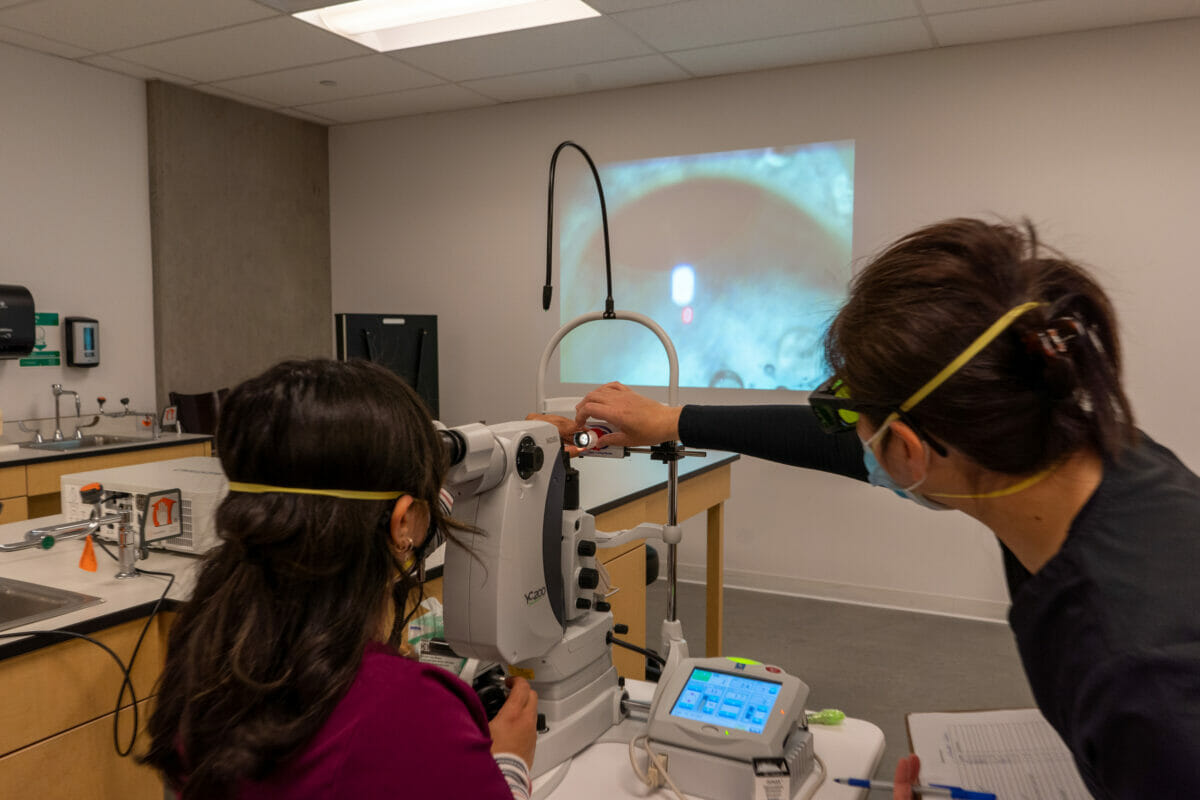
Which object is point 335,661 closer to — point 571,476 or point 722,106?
point 571,476

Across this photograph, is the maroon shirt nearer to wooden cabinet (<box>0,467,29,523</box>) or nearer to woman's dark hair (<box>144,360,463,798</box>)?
woman's dark hair (<box>144,360,463,798</box>)

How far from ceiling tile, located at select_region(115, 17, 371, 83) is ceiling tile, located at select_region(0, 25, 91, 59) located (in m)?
0.19

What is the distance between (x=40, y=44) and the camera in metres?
3.73

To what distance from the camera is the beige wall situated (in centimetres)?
439

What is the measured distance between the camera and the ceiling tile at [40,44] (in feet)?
11.8

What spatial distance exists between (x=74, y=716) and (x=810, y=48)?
3.60 meters

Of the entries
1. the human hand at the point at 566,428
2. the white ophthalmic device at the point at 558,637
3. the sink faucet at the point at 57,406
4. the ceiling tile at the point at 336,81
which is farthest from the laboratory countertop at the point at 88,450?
the white ophthalmic device at the point at 558,637

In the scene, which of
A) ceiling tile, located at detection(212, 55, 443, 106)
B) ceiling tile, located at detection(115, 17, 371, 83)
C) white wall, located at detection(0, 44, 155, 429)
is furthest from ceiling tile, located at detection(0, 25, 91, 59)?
ceiling tile, located at detection(212, 55, 443, 106)

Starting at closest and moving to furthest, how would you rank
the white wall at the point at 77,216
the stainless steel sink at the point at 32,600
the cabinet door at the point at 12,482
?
1. the stainless steel sink at the point at 32,600
2. the cabinet door at the point at 12,482
3. the white wall at the point at 77,216

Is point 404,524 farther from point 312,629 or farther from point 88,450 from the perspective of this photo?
point 88,450

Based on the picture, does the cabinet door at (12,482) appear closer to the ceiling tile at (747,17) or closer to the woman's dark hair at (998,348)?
the ceiling tile at (747,17)

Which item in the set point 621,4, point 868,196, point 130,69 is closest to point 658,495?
point 621,4

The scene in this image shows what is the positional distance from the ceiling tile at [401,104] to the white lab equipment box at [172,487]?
9.88 ft

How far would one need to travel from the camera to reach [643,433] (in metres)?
1.46
